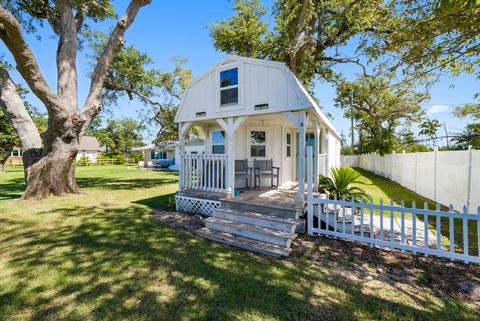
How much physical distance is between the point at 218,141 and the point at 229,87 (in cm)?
276

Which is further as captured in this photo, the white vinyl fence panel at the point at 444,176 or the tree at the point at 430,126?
the tree at the point at 430,126

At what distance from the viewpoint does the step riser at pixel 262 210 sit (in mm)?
5238

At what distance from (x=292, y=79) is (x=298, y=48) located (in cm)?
590

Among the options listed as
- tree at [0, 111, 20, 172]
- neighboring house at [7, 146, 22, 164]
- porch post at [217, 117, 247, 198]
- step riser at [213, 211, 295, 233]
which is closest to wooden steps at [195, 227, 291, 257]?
step riser at [213, 211, 295, 233]

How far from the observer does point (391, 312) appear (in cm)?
269

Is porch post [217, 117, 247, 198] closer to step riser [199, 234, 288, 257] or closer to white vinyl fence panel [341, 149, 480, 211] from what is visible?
step riser [199, 234, 288, 257]

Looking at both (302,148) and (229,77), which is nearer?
(302,148)

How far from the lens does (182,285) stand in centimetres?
322

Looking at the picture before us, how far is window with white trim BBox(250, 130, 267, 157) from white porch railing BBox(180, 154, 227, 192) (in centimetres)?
165

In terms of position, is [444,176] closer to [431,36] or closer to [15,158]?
[431,36]

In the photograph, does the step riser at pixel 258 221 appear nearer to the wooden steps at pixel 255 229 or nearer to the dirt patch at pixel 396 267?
the wooden steps at pixel 255 229

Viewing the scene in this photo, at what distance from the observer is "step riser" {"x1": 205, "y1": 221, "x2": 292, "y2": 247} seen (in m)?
4.48

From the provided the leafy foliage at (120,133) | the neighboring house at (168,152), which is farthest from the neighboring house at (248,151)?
the leafy foliage at (120,133)

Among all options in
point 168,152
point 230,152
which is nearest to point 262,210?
point 230,152
